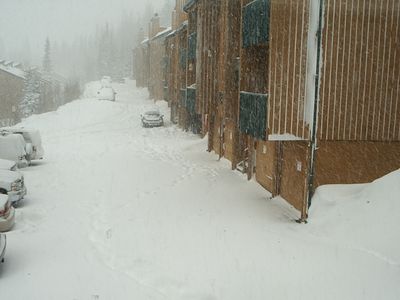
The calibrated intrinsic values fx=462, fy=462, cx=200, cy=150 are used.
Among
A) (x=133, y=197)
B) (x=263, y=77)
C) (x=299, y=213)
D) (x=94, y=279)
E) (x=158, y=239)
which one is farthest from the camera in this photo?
(x=263, y=77)

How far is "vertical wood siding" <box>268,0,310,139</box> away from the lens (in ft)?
47.1

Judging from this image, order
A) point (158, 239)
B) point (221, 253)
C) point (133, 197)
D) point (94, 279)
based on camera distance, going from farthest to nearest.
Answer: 1. point (133, 197)
2. point (158, 239)
3. point (221, 253)
4. point (94, 279)

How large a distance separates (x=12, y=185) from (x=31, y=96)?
234 ft

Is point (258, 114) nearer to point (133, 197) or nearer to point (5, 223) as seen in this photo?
point (133, 197)

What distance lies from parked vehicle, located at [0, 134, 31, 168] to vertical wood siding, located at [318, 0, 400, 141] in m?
14.9

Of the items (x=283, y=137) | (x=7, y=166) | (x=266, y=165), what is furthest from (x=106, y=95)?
(x=283, y=137)

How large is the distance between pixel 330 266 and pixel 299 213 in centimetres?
434

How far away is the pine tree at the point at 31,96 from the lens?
264 feet

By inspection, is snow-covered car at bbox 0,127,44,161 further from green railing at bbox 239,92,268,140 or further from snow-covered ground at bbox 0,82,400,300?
green railing at bbox 239,92,268,140

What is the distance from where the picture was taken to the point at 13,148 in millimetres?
22453

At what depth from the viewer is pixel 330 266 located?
11180 mm

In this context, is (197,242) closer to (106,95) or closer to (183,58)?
(183,58)

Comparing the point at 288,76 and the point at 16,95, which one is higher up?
the point at 288,76

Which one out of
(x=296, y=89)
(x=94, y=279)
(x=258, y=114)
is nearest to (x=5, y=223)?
(x=94, y=279)
